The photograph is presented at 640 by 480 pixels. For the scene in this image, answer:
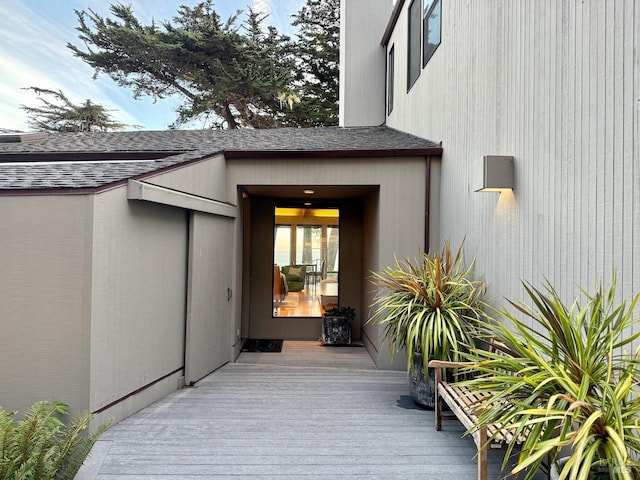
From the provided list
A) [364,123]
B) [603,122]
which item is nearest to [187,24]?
[364,123]

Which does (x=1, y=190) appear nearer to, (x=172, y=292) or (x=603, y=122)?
(x=172, y=292)

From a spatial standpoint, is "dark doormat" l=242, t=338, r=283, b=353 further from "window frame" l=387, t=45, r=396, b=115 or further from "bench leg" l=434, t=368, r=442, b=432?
"window frame" l=387, t=45, r=396, b=115

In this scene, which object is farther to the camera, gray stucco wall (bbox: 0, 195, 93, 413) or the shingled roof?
the shingled roof

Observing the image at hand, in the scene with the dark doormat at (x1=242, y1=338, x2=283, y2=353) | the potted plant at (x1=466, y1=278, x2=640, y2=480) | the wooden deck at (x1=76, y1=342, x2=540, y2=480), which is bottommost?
the dark doormat at (x1=242, y1=338, x2=283, y2=353)

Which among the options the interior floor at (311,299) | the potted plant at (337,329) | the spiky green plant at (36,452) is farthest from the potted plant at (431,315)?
the interior floor at (311,299)

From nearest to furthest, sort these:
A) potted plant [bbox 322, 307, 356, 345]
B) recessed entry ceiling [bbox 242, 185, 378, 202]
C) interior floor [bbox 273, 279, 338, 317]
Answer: recessed entry ceiling [bbox 242, 185, 378, 202] < potted plant [bbox 322, 307, 356, 345] < interior floor [bbox 273, 279, 338, 317]

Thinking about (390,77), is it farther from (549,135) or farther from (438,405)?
(438,405)

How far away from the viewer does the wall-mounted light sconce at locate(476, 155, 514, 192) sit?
10.6ft

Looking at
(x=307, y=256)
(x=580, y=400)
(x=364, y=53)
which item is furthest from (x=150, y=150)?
(x=580, y=400)

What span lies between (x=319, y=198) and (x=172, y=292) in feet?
→ 12.5

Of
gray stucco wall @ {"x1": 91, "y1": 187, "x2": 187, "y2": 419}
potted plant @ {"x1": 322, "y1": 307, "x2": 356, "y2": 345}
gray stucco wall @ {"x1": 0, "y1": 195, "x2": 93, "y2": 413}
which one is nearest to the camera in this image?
gray stucco wall @ {"x1": 0, "y1": 195, "x2": 93, "y2": 413}

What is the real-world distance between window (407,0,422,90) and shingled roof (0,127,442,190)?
98 cm

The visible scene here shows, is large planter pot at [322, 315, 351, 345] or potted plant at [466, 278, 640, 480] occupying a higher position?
potted plant at [466, 278, 640, 480]

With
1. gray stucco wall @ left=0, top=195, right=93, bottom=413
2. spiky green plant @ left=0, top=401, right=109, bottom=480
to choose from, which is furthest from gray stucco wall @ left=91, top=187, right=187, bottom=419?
spiky green plant @ left=0, top=401, right=109, bottom=480
